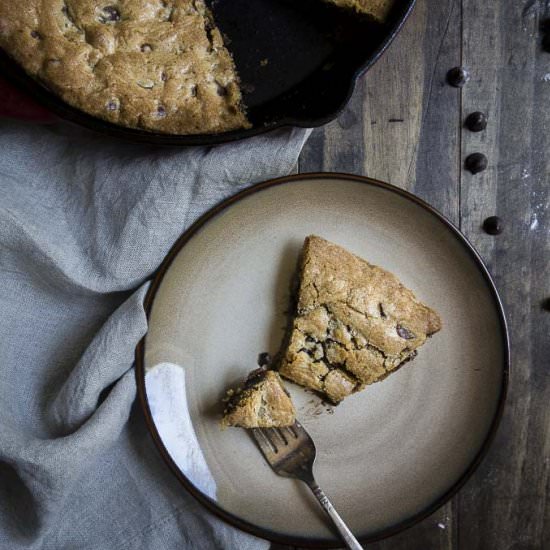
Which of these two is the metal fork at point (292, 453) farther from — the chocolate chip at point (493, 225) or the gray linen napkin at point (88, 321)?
the chocolate chip at point (493, 225)

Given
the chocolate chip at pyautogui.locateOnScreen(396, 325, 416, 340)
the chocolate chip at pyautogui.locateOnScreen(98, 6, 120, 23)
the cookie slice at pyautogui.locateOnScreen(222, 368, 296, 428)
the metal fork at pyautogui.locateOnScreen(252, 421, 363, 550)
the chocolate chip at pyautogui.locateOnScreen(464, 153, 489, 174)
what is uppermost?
the chocolate chip at pyautogui.locateOnScreen(98, 6, 120, 23)

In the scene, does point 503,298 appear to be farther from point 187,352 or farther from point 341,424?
point 187,352

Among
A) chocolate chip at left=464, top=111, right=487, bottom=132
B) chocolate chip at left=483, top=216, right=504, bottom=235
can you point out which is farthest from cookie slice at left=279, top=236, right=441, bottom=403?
chocolate chip at left=464, top=111, right=487, bottom=132

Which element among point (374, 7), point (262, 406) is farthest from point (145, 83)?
point (262, 406)

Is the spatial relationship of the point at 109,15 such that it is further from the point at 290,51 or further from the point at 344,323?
the point at 344,323

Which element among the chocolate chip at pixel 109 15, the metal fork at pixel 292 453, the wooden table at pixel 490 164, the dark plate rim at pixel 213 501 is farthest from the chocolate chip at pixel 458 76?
the metal fork at pixel 292 453

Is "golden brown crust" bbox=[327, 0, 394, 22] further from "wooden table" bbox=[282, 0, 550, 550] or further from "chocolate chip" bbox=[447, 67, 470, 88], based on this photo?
"chocolate chip" bbox=[447, 67, 470, 88]

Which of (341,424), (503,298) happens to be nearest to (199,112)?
(341,424)
